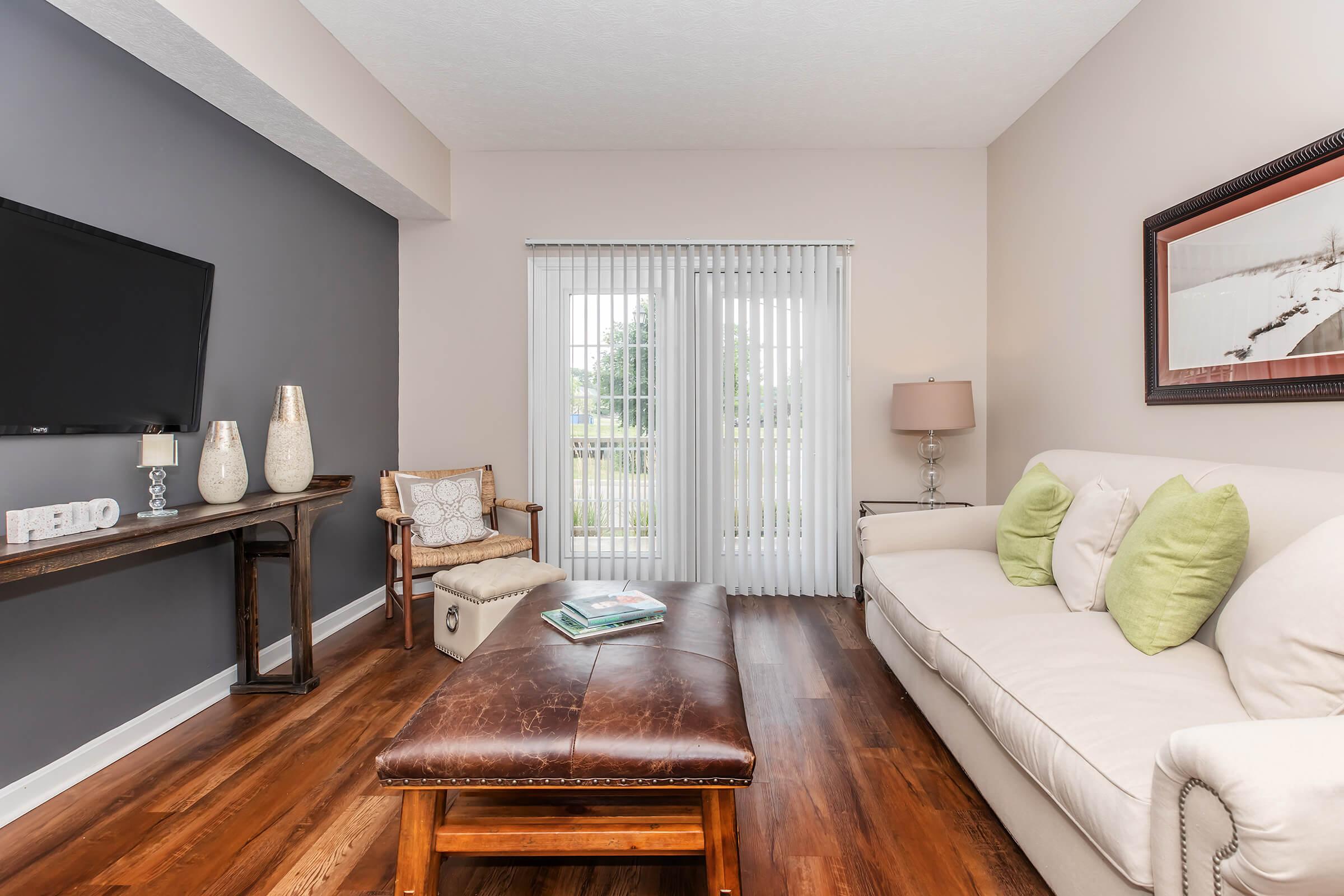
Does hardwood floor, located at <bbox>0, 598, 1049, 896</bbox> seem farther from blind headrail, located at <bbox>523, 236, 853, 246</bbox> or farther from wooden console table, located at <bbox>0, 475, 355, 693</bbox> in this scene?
blind headrail, located at <bbox>523, 236, 853, 246</bbox>

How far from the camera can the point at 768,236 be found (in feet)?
13.1

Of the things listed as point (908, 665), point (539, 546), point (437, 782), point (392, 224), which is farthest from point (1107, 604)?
point (392, 224)

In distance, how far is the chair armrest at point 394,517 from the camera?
3.09 meters

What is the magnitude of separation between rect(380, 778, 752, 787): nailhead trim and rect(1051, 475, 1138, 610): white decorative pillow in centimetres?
139

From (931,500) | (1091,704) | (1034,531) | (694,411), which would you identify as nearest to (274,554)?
(694,411)

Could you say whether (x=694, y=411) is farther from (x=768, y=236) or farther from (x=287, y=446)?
(x=287, y=446)

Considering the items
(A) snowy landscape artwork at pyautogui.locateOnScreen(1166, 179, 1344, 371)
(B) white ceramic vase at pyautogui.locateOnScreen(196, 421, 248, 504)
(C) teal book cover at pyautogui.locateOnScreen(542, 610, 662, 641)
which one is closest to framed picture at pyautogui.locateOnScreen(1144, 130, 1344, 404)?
(A) snowy landscape artwork at pyautogui.locateOnScreen(1166, 179, 1344, 371)

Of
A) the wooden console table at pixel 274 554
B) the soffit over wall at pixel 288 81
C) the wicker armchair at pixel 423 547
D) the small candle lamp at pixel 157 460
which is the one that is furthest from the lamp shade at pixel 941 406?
the small candle lamp at pixel 157 460

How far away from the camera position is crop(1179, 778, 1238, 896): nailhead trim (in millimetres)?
952

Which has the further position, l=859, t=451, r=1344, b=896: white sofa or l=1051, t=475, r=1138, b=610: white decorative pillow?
l=1051, t=475, r=1138, b=610: white decorative pillow

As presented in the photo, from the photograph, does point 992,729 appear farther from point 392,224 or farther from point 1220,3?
point 392,224

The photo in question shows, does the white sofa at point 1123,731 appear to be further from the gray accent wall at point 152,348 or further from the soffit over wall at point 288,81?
the soffit over wall at point 288,81

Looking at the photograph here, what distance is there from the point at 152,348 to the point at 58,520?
2.37 ft

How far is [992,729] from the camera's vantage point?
160 cm
